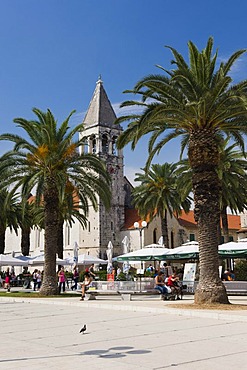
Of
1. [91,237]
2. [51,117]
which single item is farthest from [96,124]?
[51,117]

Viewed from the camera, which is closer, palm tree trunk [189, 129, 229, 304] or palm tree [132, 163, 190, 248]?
palm tree trunk [189, 129, 229, 304]

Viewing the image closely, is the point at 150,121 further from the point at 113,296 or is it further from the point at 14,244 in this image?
the point at 14,244

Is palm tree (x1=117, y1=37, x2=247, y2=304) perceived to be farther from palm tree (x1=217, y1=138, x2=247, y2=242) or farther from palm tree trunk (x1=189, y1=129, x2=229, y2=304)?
palm tree (x1=217, y1=138, x2=247, y2=242)

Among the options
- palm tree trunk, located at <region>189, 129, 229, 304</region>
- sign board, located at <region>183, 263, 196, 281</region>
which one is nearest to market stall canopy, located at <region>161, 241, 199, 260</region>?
sign board, located at <region>183, 263, 196, 281</region>

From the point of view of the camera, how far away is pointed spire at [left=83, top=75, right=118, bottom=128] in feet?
239

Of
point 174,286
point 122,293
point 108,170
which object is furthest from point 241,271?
point 108,170

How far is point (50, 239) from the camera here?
85.6 ft

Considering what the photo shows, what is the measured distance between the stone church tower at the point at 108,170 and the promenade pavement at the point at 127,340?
170 ft

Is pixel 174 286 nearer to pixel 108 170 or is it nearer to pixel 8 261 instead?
pixel 8 261

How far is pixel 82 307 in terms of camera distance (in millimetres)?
19281

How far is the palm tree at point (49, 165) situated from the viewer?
25.4m

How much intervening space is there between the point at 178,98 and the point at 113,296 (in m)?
11.0

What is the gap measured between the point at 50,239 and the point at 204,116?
1217 centimetres

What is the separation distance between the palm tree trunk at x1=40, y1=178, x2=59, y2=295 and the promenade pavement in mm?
9206
